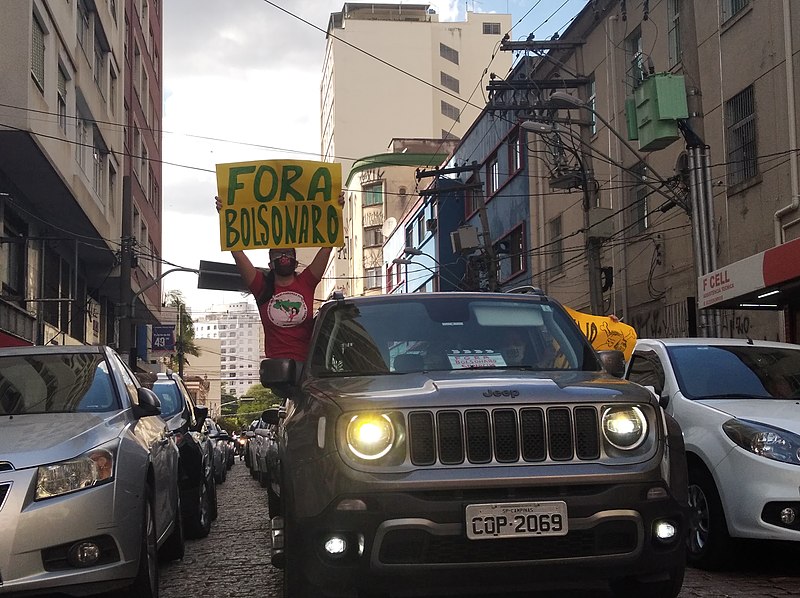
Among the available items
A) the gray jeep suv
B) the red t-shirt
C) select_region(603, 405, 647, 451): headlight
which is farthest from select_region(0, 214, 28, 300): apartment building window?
select_region(603, 405, 647, 451): headlight

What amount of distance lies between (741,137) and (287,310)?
14279 millimetres

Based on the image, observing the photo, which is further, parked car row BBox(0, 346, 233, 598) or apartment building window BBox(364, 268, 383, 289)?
apartment building window BBox(364, 268, 383, 289)

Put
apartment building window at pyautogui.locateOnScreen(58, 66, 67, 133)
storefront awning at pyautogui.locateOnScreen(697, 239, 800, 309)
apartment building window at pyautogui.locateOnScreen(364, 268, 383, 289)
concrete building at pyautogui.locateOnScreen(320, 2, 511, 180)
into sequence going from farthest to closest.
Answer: concrete building at pyautogui.locateOnScreen(320, 2, 511, 180) < apartment building window at pyautogui.locateOnScreen(364, 268, 383, 289) < apartment building window at pyautogui.locateOnScreen(58, 66, 67, 133) < storefront awning at pyautogui.locateOnScreen(697, 239, 800, 309)

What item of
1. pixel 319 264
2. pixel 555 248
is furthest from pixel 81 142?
pixel 319 264

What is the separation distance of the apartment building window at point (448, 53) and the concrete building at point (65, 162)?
174 ft

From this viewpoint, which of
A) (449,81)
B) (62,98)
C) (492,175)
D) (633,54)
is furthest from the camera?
(449,81)

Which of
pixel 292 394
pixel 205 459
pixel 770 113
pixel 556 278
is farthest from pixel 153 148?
pixel 292 394

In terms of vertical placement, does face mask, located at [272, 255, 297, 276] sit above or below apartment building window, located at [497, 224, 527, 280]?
below

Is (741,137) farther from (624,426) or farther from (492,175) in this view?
(492,175)

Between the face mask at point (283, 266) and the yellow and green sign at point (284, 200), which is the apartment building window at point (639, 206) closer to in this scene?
the yellow and green sign at point (284, 200)

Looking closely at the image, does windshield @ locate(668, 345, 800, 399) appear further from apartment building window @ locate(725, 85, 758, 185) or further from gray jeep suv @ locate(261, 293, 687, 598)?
apartment building window @ locate(725, 85, 758, 185)

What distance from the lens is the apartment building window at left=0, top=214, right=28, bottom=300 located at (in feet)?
66.1

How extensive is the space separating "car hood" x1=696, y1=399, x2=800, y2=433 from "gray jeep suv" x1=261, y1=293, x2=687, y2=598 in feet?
6.37

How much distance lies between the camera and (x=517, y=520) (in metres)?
4.27
